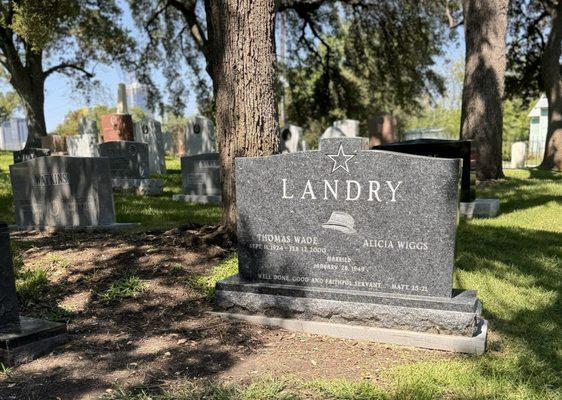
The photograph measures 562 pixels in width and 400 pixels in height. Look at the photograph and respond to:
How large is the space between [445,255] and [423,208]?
0.38 m

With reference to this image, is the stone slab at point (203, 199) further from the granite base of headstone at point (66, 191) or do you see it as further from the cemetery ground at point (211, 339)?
the cemetery ground at point (211, 339)

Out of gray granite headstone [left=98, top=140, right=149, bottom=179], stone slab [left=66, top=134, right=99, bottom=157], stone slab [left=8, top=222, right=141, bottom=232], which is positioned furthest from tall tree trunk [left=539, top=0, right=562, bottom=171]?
stone slab [left=66, top=134, right=99, bottom=157]

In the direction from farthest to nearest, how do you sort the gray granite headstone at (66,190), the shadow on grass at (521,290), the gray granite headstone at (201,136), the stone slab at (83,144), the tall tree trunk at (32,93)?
→ the tall tree trunk at (32,93), the stone slab at (83,144), the gray granite headstone at (201,136), the gray granite headstone at (66,190), the shadow on grass at (521,290)

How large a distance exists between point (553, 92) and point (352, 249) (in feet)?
57.6

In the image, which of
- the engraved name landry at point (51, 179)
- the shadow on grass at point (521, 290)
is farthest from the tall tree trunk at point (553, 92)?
the engraved name landry at point (51, 179)

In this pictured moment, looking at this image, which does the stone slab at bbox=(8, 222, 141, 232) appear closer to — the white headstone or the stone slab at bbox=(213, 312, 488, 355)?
the stone slab at bbox=(213, 312, 488, 355)

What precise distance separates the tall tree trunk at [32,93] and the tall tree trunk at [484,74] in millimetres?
18652

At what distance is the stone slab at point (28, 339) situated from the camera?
3.27 metres

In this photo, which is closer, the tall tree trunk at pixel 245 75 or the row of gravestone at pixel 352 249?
the row of gravestone at pixel 352 249

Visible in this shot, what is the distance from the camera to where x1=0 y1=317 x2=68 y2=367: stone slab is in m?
3.27

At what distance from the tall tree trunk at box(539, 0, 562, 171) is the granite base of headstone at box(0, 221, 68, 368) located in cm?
1839

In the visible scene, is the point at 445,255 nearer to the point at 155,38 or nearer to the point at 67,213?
the point at 67,213

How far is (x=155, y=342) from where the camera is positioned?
3633 millimetres

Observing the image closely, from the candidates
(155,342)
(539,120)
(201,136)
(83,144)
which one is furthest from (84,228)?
(539,120)
